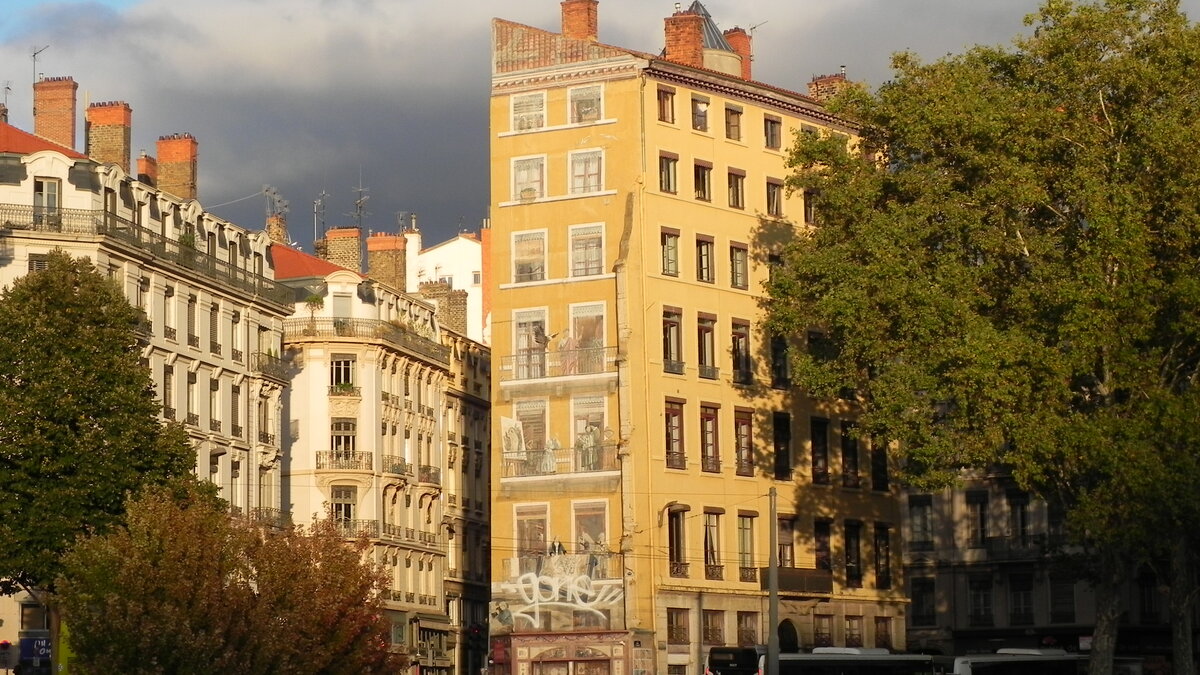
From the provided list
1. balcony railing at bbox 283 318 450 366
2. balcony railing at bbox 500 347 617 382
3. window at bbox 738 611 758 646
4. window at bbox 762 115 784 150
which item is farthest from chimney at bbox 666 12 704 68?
balcony railing at bbox 283 318 450 366

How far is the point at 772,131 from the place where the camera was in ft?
266

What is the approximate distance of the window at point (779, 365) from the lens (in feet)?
261

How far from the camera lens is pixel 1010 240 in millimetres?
64312

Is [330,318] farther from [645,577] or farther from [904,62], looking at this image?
[904,62]

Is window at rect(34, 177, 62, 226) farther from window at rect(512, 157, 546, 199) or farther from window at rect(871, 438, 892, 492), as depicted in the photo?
window at rect(871, 438, 892, 492)

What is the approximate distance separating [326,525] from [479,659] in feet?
170

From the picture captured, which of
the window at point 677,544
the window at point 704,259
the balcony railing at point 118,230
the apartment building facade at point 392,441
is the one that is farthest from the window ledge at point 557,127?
the apartment building facade at point 392,441

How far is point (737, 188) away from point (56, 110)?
28251 millimetres

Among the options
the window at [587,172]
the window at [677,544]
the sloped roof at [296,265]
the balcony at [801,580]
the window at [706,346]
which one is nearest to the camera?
the window at [677,544]

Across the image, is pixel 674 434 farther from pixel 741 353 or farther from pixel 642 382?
pixel 741 353

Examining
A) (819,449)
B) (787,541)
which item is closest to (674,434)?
(787,541)

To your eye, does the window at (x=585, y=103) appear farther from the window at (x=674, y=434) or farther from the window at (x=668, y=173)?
the window at (x=674, y=434)

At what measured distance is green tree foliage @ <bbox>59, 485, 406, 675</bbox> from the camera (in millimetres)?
53531

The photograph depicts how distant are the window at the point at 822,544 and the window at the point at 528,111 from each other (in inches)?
694
